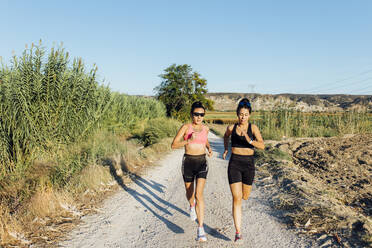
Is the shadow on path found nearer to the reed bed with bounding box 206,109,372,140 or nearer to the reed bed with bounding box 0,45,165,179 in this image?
the reed bed with bounding box 0,45,165,179

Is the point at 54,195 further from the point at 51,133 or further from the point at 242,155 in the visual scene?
the point at 242,155

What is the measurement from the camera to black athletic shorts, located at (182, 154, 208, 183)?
4352 mm

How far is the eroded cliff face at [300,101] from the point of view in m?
20.3

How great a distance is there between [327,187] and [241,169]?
13.2ft

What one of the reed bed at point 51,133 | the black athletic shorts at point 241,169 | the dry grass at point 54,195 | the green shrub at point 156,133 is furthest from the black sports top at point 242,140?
the green shrub at point 156,133

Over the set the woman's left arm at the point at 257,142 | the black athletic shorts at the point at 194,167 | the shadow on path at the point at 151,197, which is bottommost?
the shadow on path at the point at 151,197

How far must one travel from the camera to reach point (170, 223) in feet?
16.1

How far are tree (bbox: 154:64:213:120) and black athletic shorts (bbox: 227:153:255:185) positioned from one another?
26.5 metres

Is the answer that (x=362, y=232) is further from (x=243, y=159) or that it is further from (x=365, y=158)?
(x=365, y=158)

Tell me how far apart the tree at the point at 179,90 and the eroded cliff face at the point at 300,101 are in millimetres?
7766

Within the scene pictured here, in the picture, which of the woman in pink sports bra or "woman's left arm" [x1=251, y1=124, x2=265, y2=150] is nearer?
"woman's left arm" [x1=251, y1=124, x2=265, y2=150]

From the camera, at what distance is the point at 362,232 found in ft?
13.1

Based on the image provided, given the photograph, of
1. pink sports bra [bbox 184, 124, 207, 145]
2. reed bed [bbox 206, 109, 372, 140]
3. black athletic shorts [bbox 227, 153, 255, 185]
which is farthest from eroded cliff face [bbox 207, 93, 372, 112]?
pink sports bra [bbox 184, 124, 207, 145]

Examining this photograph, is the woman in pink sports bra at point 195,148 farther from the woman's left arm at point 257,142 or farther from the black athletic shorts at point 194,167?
the woman's left arm at point 257,142
